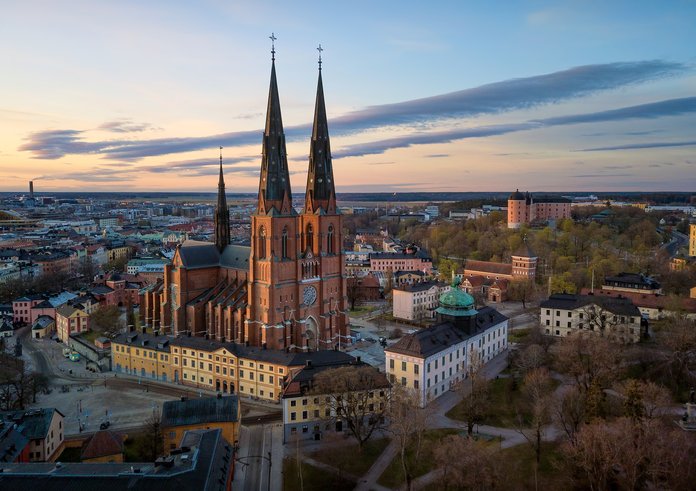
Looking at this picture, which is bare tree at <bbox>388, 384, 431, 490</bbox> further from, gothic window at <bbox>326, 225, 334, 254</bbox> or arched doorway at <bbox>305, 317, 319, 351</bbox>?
gothic window at <bbox>326, 225, 334, 254</bbox>

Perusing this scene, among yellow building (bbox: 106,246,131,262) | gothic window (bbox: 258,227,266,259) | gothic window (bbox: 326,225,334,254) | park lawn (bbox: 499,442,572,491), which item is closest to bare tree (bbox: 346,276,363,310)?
gothic window (bbox: 326,225,334,254)

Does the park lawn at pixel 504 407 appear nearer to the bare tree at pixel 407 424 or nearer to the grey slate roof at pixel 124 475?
the bare tree at pixel 407 424

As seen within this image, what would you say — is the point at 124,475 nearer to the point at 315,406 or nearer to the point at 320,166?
the point at 315,406

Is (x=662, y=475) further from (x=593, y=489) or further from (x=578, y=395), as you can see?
(x=578, y=395)

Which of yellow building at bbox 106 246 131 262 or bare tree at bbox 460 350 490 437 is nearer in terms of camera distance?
bare tree at bbox 460 350 490 437

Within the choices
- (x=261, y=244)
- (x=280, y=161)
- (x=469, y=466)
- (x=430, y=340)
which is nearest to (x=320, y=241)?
(x=261, y=244)

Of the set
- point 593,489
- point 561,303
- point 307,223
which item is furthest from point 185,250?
point 593,489
